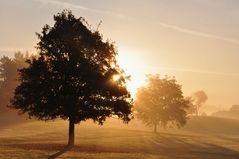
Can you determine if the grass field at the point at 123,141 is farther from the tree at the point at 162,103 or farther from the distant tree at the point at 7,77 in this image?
the distant tree at the point at 7,77

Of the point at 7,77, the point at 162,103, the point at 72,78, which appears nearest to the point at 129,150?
the point at 72,78

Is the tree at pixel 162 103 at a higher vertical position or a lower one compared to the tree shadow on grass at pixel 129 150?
higher

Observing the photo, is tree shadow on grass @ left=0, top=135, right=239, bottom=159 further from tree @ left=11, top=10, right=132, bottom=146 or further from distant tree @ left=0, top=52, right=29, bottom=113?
distant tree @ left=0, top=52, right=29, bottom=113

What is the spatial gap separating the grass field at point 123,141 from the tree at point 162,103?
12.1 feet

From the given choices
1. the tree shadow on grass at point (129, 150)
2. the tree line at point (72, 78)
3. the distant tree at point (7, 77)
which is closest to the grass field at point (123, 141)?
the tree shadow on grass at point (129, 150)

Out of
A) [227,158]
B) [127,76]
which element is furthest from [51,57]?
[227,158]

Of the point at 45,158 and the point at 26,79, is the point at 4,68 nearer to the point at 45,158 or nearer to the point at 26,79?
the point at 26,79

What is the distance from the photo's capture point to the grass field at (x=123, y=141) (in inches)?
1747

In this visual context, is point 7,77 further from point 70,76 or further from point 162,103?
point 70,76

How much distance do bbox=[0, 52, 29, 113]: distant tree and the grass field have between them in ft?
52.8

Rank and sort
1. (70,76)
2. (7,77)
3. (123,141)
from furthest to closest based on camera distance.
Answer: (7,77)
(123,141)
(70,76)

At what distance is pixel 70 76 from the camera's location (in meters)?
47.7

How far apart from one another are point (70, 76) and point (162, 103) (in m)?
51.3

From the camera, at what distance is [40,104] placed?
47969mm
